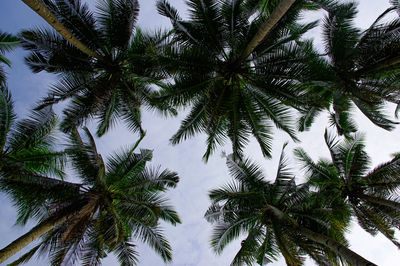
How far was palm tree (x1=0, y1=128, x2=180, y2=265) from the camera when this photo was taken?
7.61 metres

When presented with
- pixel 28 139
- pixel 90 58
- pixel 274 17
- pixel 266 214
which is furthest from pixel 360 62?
pixel 28 139

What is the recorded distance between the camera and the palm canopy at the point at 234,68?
8.69m

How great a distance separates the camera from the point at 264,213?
933 centimetres

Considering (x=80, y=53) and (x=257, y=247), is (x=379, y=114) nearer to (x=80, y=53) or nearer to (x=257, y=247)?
(x=257, y=247)

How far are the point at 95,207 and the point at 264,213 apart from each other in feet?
18.3

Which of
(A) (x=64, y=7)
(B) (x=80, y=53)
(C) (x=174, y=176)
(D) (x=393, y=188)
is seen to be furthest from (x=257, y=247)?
(A) (x=64, y=7)

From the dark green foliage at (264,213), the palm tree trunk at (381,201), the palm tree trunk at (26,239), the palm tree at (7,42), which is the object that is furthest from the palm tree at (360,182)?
the palm tree at (7,42)

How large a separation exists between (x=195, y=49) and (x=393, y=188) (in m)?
8.65

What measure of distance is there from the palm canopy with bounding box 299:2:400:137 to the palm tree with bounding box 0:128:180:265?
649 centimetres

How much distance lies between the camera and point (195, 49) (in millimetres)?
8562

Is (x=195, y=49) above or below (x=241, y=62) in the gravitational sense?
below

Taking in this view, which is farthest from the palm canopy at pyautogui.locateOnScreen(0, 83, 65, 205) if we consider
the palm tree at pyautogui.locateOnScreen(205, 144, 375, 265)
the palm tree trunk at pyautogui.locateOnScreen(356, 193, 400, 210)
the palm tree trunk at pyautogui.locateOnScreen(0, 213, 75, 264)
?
the palm tree trunk at pyautogui.locateOnScreen(356, 193, 400, 210)

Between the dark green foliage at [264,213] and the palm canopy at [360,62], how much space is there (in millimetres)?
3127

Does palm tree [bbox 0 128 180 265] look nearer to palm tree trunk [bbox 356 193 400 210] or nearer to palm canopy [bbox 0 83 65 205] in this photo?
palm canopy [bbox 0 83 65 205]
